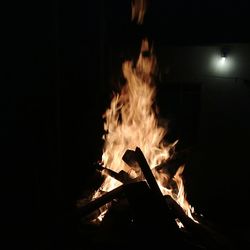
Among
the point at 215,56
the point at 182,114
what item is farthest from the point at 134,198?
the point at 215,56

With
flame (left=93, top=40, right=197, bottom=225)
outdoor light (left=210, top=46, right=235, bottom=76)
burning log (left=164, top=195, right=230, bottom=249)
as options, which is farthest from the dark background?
burning log (left=164, top=195, right=230, bottom=249)

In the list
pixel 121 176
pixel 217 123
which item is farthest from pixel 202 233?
pixel 217 123

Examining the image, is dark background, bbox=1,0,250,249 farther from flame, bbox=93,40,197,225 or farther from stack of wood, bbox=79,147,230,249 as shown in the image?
stack of wood, bbox=79,147,230,249

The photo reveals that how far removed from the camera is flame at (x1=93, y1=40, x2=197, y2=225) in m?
5.98

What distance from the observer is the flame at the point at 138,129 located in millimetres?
5980

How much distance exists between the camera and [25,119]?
6.68m

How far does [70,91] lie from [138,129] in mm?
1850

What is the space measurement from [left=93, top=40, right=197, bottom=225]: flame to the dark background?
1.40ft

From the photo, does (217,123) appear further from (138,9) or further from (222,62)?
(138,9)

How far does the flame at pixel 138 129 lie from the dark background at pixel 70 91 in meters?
0.43

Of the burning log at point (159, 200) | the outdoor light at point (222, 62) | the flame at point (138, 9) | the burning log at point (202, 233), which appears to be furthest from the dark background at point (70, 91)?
the burning log at point (159, 200)

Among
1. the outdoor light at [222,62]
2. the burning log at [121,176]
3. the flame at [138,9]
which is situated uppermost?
the flame at [138,9]

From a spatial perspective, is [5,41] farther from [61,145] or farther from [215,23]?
[215,23]

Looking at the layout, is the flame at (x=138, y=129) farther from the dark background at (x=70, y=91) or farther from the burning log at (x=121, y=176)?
the dark background at (x=70, y=91)
